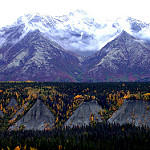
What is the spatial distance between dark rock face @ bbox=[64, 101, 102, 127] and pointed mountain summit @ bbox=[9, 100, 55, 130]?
14.5 m

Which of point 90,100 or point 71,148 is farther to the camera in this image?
A: point 90,100

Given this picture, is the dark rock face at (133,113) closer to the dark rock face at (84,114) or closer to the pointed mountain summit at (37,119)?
the dark rock face at (84,114)

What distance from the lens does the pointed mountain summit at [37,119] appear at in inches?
6073

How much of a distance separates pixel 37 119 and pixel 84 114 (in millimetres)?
34677

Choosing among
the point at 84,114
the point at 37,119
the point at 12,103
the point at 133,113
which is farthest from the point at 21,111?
the point at 133,113

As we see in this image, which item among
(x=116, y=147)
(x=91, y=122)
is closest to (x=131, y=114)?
(x=91, y=122)

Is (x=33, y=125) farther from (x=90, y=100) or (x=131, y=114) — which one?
(x=131, y=114)

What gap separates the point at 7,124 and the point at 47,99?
39.9 m

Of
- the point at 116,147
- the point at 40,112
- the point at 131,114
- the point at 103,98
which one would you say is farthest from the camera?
the point at 103,98

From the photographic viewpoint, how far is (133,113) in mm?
139125

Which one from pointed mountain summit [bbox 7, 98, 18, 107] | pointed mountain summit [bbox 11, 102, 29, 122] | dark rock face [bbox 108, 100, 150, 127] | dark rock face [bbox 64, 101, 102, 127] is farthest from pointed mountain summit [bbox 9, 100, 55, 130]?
dark rock face [bbox 108, 100, 150, 127]

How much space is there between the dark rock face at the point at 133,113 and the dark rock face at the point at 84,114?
1436 centimetres

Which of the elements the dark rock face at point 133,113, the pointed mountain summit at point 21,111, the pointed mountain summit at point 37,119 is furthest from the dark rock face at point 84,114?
the pointed mountain summit at point 21,111

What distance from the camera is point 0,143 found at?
328 ft
